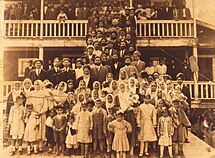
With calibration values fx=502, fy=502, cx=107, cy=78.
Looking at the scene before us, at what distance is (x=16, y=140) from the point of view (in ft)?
18.4

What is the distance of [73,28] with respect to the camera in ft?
19.4

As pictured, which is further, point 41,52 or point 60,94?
point 41,52

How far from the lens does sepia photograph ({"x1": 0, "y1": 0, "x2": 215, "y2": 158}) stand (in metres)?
5.59

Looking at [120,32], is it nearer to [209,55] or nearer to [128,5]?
[128,5]

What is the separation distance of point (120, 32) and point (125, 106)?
0.92 metres

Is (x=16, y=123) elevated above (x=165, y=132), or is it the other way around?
(x=16, y=123)

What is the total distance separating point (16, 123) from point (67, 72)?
820 mm

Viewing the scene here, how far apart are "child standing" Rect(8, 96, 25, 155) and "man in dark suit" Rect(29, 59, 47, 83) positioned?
1.21 ft

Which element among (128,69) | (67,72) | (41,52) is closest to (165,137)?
(128,69)

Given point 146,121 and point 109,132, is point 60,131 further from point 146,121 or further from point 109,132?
point 146,121

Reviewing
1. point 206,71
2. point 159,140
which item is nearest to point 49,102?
point 159,140

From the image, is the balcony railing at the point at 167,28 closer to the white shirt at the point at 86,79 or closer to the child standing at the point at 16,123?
the white shirt at the point at 86,79

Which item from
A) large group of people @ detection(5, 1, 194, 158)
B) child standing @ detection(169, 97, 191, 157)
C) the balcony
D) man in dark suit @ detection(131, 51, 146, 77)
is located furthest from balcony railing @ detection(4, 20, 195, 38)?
child standing @ detection(169, 97, 191, 157)

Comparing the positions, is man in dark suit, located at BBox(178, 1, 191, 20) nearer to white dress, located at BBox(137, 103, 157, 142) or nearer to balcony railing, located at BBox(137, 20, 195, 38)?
balcony railing, located at BBox(137, 20, 195, 38)
